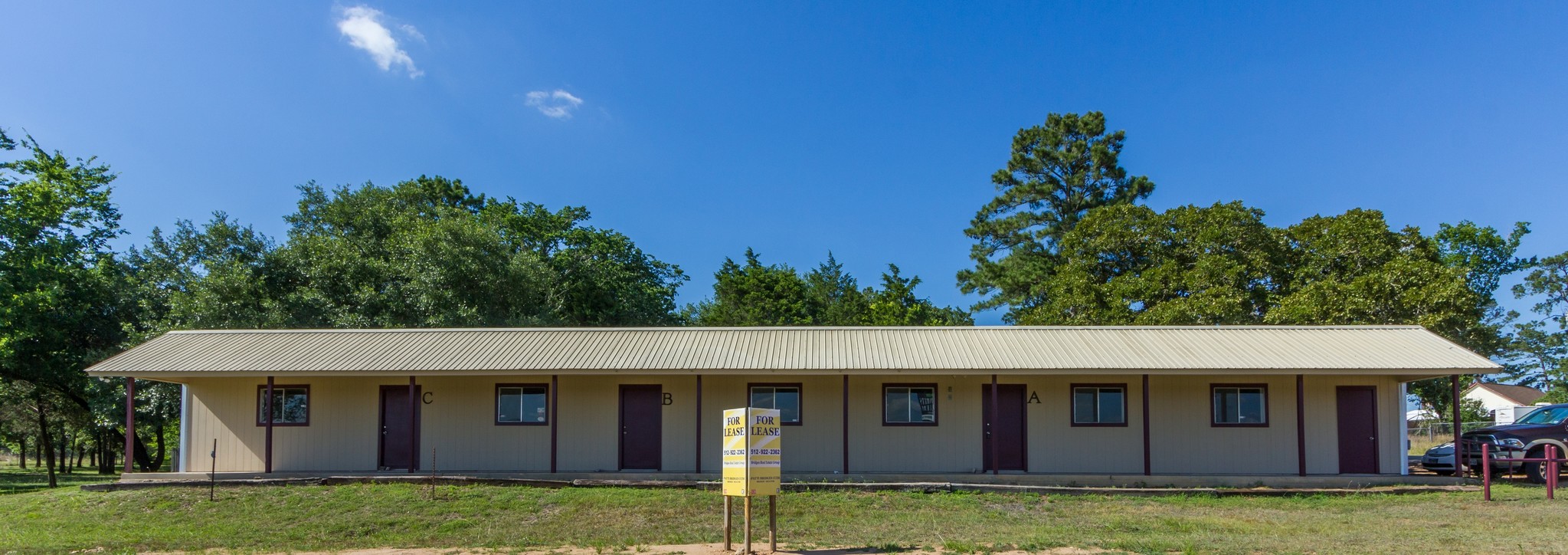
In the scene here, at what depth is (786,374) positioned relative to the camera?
58.5 ft

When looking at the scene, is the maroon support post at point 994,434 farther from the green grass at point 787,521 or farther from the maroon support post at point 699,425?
the maroon support post at point 699,425

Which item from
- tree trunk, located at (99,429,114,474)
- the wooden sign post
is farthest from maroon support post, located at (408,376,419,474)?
tree trunk, located at (99,429,114,474)

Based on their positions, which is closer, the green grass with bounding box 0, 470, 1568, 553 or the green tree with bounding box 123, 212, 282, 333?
the green grass with bounding box 0, 470, 1568, 553

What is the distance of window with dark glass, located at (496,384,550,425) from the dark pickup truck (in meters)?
16.8

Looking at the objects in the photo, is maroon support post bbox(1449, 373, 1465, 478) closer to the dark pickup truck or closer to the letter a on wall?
the dark pickup truck

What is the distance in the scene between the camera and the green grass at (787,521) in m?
11.6

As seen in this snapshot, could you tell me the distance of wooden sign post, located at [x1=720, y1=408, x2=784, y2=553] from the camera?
1054cm

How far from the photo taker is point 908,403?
18.9m

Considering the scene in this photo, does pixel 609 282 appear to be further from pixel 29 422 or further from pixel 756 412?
pixel 756 412

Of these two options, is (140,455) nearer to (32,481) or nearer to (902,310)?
(32,481)

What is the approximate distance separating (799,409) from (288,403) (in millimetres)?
9617

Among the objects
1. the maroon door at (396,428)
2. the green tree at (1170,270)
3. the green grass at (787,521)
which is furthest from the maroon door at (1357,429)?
the maroon door at (396,428)

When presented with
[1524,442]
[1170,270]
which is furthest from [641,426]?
[1170,270]

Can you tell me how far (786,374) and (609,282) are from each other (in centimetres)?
1881
